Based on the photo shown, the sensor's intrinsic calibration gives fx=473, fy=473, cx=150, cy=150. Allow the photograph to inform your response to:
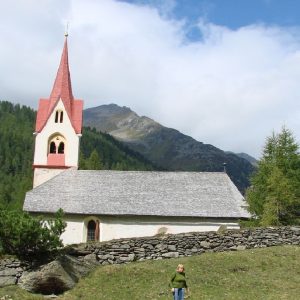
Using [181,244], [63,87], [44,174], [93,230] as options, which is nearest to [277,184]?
[181,244]

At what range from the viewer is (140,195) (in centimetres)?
4034

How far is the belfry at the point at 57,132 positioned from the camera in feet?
161

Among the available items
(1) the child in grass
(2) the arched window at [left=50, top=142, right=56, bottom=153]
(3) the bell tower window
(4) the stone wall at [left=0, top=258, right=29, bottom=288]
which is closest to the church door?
(2) the arched window at [left=50, top=142, right=56, bottom=153]

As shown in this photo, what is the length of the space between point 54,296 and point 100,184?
2088 cm

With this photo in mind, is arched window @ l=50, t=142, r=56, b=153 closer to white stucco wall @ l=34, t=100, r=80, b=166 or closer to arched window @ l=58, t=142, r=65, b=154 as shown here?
arched window @ l=58, t=142, r=65, b=154

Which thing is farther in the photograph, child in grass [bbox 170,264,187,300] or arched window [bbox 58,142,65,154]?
arched window [bbox 58,142,65,154]

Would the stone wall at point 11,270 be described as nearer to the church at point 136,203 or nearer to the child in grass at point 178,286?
the child in grass at point 178,286

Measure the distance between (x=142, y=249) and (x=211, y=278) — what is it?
16.6ft

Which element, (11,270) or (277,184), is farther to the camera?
(277,184)

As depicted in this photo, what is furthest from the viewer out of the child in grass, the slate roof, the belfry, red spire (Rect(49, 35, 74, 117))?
red spire (Rect(49, 35, 74, 117))

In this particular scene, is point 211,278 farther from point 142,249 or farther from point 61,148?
point 61,148

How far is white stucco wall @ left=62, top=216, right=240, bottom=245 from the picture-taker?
38062 millimetres

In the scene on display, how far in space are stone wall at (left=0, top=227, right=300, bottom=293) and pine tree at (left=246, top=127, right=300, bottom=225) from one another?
15.1 feet

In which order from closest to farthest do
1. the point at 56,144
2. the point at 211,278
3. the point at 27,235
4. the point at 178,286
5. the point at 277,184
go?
the point at 178,286
the point at 27,235
the point at 211,278
the point at 277,184
the point at 56,144
